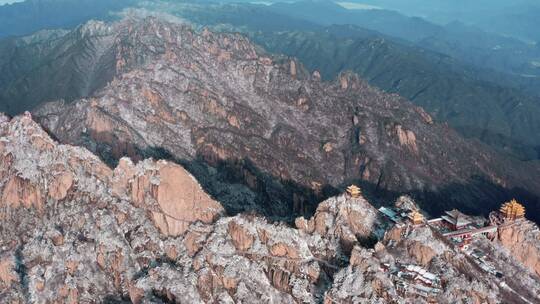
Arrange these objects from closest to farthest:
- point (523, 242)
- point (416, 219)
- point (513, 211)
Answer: point (416, 219)
point (523, 242)
point (513, 211)

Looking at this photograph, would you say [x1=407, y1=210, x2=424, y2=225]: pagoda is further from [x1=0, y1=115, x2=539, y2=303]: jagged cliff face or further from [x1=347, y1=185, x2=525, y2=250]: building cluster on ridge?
[x1=0, y1=115, x2=539, y2=303]: jagged cliff face

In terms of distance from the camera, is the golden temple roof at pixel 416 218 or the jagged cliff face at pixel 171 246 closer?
the jagged cliff face at pixel 171 246

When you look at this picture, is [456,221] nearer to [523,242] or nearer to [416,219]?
[523,242]

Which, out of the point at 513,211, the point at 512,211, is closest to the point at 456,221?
the point at 512,211

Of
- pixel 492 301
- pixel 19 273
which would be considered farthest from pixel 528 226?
pixel 19 273

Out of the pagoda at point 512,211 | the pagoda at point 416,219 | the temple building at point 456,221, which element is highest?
the pagoda at point 416,219

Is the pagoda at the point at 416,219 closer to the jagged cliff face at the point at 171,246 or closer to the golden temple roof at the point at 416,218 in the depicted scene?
the golden temple roof at the point at 416,218

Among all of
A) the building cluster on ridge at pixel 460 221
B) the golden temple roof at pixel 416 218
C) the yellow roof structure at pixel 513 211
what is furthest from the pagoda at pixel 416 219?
the yellow roof structure at pixel 513 211

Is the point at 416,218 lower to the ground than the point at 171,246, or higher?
higher

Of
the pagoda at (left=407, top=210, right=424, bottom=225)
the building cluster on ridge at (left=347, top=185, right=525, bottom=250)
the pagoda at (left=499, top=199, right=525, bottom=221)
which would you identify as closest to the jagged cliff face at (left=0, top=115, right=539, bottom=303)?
the building cluster on ridge at (left=347, top=185, right=525, bottom=250)
